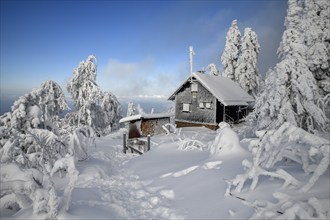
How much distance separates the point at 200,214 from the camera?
17.5ft

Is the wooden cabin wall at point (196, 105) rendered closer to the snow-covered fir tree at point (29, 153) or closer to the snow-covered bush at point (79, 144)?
the snow-covered bush at point (79, 144)

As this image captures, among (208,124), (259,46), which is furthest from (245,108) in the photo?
(259,46)

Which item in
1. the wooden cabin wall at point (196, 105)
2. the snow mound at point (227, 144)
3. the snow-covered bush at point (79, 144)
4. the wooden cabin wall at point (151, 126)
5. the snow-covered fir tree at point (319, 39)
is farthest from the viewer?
the wooden cabin wall at point (196, 105)

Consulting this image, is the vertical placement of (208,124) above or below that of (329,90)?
below

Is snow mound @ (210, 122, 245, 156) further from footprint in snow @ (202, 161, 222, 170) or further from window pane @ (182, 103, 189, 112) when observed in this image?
window pane @ (182, 103, 189, 112)

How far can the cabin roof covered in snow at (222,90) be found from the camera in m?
26.1

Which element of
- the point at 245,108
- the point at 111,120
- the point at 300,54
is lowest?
the point at 111,120

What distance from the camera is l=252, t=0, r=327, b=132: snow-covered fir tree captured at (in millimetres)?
12578

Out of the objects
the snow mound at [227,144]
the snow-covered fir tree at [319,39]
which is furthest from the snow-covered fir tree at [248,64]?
the snow mound at [227,144]

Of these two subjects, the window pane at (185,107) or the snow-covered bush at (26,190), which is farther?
the window pane at (185,107)

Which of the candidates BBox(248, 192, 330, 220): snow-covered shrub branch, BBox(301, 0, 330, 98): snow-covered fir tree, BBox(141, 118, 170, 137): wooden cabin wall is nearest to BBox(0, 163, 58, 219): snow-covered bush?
BBox(248, 192, 330, 220): snow-covered shrub branch

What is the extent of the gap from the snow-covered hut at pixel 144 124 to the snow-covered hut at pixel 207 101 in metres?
5.63

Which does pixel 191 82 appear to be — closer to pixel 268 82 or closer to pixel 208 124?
pixel 208 124

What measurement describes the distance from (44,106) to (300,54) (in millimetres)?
14447
